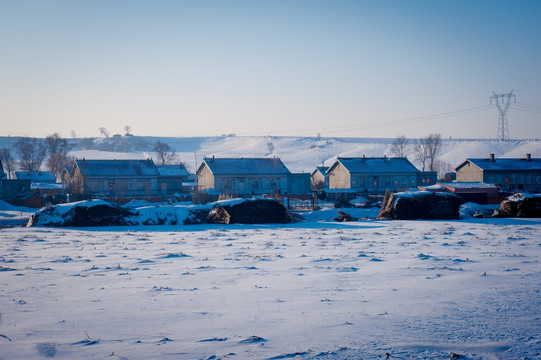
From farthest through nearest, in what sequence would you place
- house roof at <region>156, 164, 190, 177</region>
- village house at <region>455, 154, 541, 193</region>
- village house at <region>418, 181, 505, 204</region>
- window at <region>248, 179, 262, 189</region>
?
village house at <region>455, 154, 541, 193</region> < house roof at <region>156, 164, 190, 177</region> < window at <region>248, 179, 262, 189</region> < village house at <region>418, 181, 505, 204</region>

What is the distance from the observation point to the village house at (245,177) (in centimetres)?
5409

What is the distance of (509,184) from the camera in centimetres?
5672

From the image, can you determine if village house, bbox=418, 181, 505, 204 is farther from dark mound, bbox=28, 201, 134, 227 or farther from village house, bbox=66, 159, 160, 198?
village house, bbox=66, 159, 160, 198

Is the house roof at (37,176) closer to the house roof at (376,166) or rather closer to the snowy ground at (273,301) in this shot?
the house roof at (376,166)

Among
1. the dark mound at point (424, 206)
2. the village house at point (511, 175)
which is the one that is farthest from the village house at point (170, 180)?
the dark mound at point (424, 206)

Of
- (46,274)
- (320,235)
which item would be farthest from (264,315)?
(320,235)

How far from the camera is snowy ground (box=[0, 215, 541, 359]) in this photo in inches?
187

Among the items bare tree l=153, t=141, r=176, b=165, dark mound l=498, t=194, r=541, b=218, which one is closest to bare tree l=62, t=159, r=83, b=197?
dark mound l=498, t=194, r=541, b=218

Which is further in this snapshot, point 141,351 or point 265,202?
point 265,202

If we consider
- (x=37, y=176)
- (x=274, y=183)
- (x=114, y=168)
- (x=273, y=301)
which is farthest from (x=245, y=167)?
(x=273, y=301)

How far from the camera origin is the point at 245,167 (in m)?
55.7

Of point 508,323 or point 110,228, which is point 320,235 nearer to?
point 110,228

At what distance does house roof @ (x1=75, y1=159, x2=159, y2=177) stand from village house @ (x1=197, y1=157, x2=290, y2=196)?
6.75m

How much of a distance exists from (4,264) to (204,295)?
213 inches
